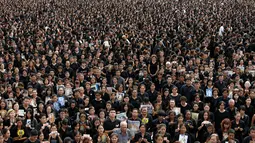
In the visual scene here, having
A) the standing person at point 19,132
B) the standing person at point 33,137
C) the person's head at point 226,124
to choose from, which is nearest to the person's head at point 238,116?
the person's head at point 226,124

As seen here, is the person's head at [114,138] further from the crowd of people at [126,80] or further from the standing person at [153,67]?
the standing person at [153,67]

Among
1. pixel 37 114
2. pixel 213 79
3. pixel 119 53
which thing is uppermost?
pixel 119 53

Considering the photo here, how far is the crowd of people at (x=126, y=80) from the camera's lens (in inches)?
404

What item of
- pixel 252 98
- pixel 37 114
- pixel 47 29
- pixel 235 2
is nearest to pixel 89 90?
pixel 37 114

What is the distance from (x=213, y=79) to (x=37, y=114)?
5.78 m

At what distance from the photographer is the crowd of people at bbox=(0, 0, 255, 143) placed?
1027 cm

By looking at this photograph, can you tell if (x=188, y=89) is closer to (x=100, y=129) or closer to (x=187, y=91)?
(x=187, y=91)

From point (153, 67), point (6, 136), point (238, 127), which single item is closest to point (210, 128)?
point (238, 127)

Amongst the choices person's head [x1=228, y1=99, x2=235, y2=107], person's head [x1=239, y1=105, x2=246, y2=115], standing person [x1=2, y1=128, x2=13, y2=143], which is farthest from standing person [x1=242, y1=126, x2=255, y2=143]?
standing person [x1=2, y1=128, x2=13, y2=143]

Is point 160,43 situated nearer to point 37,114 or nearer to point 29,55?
point 29,55

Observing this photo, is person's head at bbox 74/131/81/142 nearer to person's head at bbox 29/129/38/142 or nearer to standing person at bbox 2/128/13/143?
person's head at bbox 29/129/38/142

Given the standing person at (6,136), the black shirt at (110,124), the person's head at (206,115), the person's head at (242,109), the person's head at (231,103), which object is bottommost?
the standing person at (6,136)

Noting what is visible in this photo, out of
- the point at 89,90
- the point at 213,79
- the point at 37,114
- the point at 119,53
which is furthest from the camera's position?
the point at 119,53

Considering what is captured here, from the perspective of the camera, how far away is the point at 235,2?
115ft
